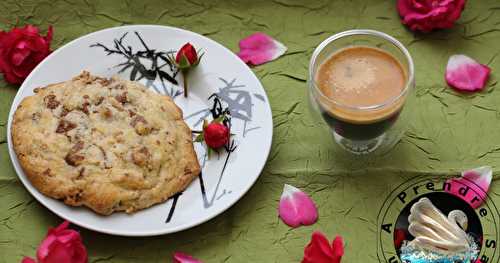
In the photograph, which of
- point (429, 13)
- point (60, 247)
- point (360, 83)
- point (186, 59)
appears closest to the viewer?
point (60, 247)

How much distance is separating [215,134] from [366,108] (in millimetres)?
318

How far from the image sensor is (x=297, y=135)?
5.46ft

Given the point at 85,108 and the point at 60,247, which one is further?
the point at 85,108

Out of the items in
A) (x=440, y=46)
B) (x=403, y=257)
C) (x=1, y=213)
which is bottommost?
(x=403, y=257)

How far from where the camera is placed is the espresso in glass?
1.47 m

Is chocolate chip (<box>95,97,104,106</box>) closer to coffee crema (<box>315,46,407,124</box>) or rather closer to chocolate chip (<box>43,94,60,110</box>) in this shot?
chocolate chip (<box>43,94,60,110</box>)

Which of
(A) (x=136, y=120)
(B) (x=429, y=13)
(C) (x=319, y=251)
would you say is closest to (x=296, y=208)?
(C) (x=319, y=251)

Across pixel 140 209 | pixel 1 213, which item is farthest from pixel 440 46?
pixel 1 213

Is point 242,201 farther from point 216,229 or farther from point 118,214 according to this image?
point 118,214

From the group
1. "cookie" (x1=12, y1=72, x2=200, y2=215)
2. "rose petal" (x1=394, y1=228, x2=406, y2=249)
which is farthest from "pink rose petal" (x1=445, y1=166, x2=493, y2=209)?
"cookie" (x1=12, y1=72, x2=200, y2=215)

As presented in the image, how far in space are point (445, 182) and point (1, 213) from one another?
3.11 ft

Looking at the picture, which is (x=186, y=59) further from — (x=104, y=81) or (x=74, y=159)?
(x=74, y=159)

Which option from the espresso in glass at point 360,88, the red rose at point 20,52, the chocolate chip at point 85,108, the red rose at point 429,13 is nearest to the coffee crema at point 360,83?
the espresso in glass at point 360,88

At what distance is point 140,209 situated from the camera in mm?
1466
